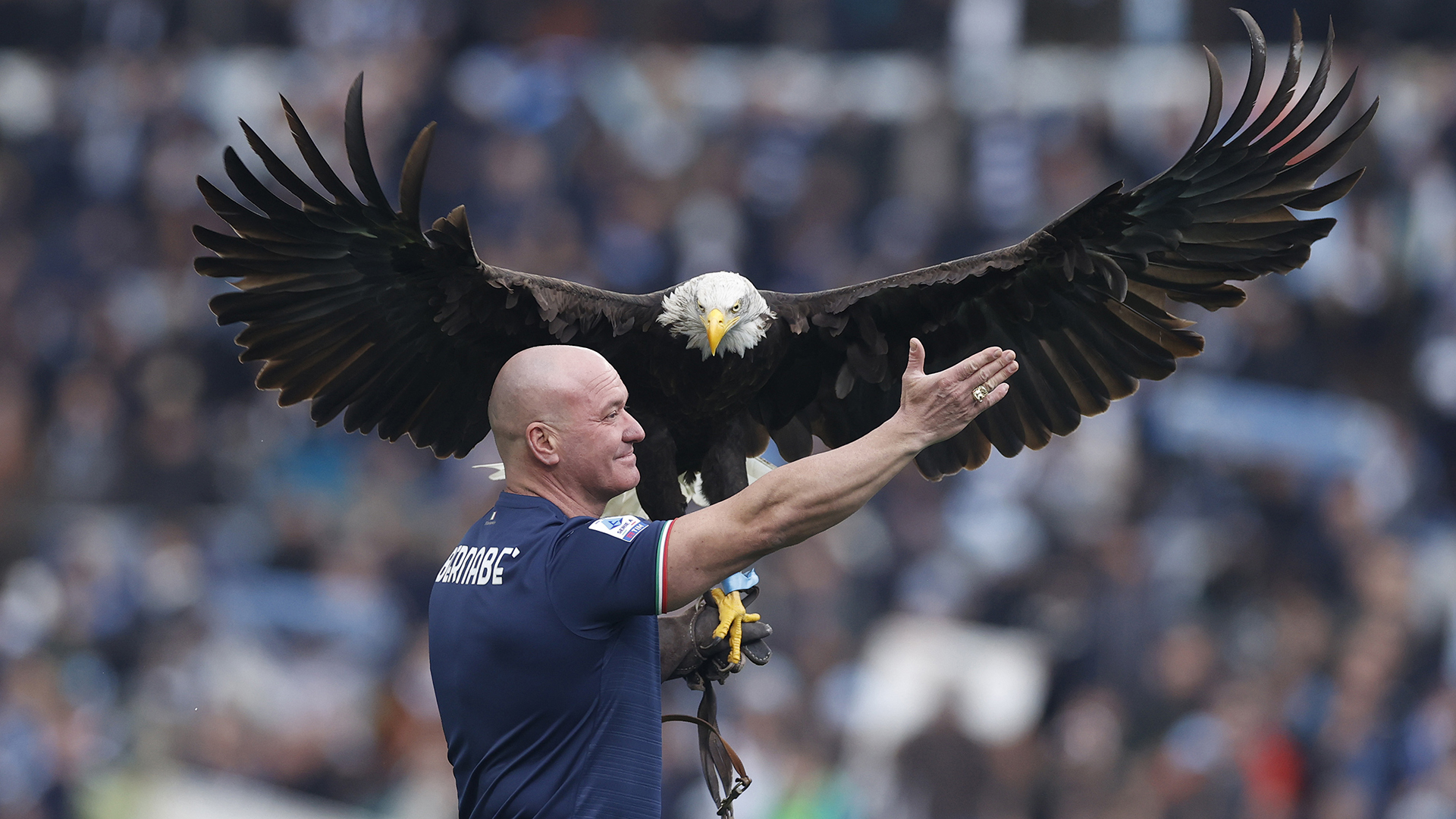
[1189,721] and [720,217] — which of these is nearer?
[1189,721]

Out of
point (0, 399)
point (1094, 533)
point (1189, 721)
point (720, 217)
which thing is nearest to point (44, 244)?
point (0, 399)

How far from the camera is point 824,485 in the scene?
232cm

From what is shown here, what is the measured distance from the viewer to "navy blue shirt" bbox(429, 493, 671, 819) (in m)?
2.41

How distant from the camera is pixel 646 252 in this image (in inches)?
360

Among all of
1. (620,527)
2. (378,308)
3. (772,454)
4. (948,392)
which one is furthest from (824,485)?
(772,454)

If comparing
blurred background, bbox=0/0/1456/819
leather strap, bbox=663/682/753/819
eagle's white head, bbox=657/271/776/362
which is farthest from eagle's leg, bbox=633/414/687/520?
blurred background, bbox=0/0/1456/819

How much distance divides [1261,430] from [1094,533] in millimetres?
1115

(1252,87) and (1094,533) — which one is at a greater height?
(1094,533)

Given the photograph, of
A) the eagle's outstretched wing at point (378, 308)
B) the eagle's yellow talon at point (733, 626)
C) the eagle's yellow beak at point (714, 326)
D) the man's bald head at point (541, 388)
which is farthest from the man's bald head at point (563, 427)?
the eagle's yellow beak at point (714, 326)

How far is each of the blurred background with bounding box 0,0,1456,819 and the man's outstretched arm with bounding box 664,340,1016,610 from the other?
197 inches

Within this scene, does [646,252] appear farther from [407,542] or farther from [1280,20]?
[1280,20]

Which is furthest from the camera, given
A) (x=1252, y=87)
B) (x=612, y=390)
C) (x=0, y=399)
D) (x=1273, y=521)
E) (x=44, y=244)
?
(x=44, y=244)

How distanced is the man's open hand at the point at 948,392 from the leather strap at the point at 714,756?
834 mm

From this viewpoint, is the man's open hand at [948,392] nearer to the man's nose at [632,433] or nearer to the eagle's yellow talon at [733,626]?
the man's nose at [632,433]
